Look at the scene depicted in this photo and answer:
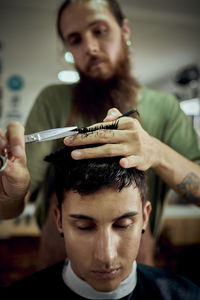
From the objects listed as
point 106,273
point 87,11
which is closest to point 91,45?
point 87,11

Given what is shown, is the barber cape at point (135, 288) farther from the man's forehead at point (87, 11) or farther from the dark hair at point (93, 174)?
the man's forehead at point (87, 11)

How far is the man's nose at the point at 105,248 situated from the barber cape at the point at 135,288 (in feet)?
0.84

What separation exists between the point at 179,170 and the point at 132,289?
0.40 m

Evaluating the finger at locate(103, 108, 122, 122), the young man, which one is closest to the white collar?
the young man

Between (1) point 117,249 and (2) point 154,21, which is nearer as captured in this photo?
(1) point 117,249

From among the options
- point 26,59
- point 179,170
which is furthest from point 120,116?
point 26,59

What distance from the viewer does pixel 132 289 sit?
2.44ft

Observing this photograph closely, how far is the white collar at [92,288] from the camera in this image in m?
0.68

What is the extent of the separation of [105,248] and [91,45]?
562 millimetres

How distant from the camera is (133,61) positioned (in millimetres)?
1006

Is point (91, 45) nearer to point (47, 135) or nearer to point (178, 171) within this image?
point (47, 135)

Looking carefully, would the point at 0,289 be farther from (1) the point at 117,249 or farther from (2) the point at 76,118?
(2) the point at 76,118

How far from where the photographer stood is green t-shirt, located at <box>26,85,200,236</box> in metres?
0.65

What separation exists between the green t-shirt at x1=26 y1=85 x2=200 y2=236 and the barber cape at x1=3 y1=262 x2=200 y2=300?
0.18 m
